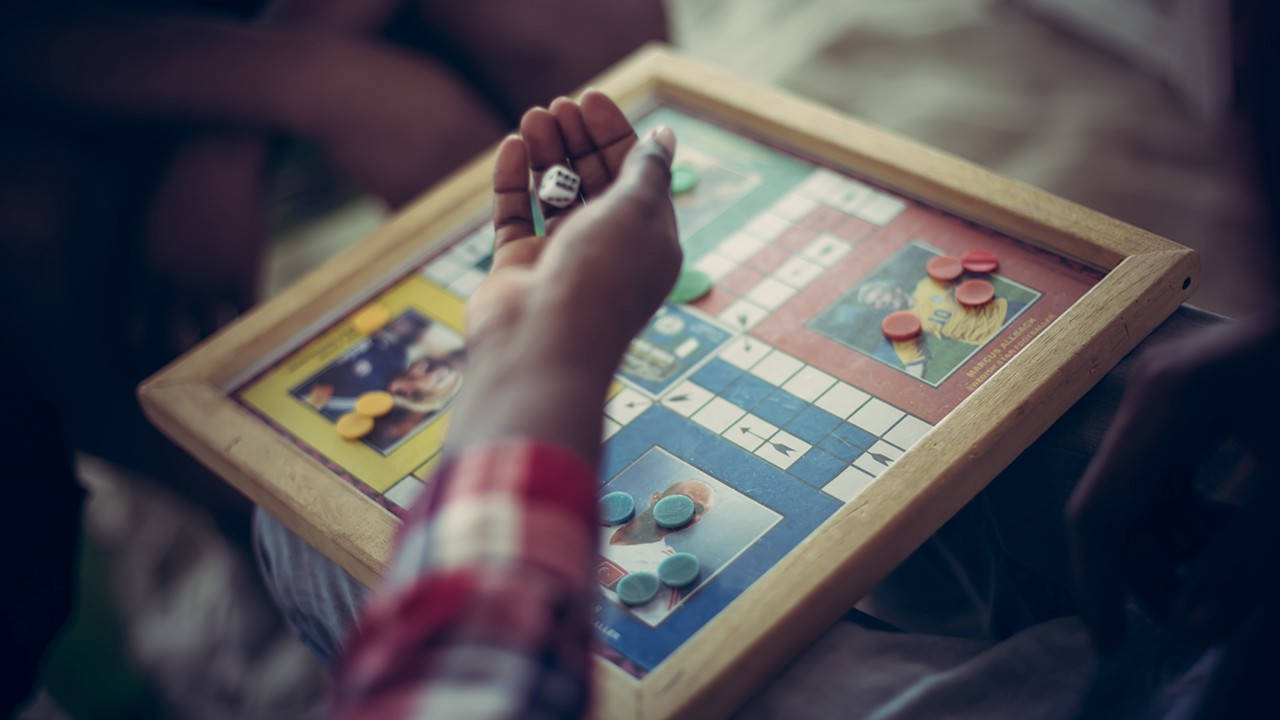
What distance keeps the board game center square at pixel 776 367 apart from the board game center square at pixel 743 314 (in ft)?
0.13

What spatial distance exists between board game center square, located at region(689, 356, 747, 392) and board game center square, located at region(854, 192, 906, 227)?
20cm

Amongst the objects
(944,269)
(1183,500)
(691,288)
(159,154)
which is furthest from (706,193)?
(159,154)

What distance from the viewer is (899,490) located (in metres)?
0.64

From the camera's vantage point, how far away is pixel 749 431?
0.72 meters

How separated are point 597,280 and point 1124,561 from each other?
1.17 ft

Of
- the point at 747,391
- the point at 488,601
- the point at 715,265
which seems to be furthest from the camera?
the point at 715,265

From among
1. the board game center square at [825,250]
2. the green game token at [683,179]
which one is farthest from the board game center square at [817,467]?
the green game token at [683,179]

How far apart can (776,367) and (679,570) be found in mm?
197

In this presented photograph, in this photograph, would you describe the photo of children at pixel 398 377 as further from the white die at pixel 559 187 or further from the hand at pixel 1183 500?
the hand at pixel 1183 500

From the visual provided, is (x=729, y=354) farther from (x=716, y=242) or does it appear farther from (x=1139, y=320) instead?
(x=1139, y=320)

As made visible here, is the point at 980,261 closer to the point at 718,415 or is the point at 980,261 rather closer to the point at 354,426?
the point at 718,415

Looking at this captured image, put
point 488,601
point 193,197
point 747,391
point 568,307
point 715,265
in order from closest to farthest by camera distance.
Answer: point 488,601, point 568,307, point 747,391, point 715,265, point 193,197

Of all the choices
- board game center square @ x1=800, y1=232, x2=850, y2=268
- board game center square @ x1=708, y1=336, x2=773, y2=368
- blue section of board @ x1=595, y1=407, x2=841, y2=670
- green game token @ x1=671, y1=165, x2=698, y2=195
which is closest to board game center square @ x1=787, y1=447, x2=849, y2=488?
blue section of board @ x1=595, y1=407, x2=841, y2=670

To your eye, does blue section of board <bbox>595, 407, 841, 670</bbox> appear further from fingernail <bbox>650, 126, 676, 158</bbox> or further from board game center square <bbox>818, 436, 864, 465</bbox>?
fingernail <bbox>650, 126, 676, 158</bbox>
